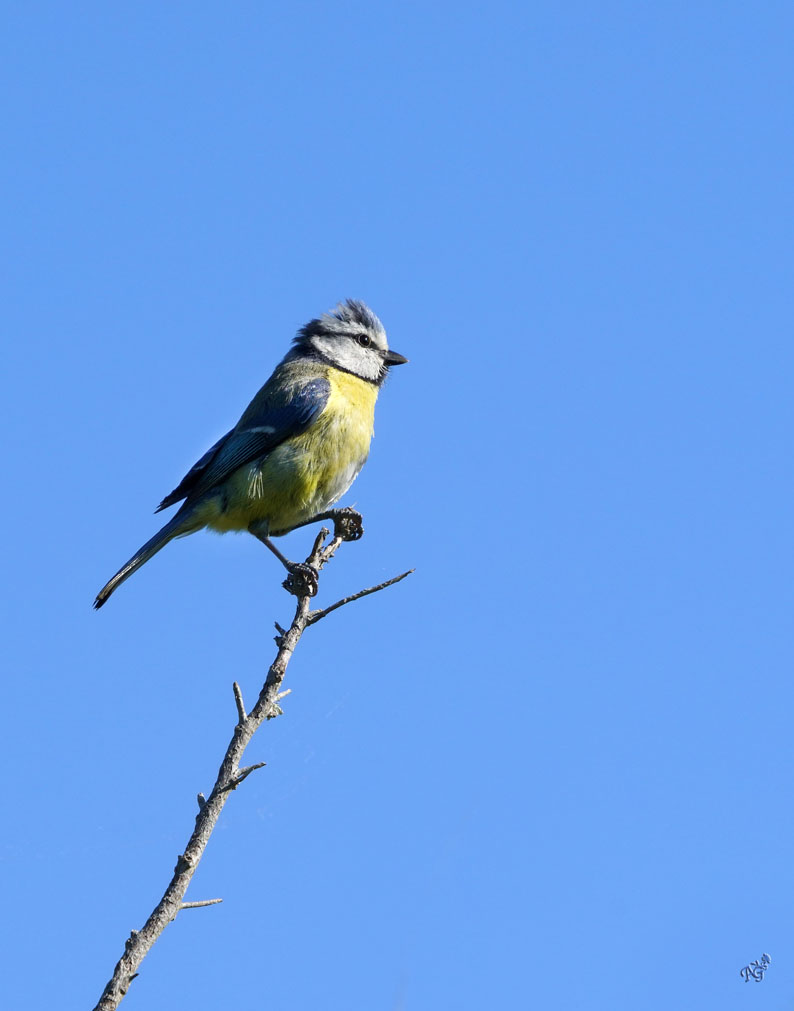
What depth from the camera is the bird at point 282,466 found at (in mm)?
5906

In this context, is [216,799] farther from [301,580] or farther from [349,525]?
[349,525]

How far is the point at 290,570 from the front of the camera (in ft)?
17.8

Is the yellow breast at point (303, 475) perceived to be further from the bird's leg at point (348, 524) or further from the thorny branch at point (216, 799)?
the thorny branch at point (216, 799)

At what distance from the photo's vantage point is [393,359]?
6938mm

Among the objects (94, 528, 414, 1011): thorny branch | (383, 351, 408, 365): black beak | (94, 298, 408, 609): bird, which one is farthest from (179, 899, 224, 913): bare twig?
(383, 351, 408, 365): black beak

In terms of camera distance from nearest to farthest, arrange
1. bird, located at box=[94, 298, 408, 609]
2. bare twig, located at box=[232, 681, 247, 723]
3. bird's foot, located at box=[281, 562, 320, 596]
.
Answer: bare twig, located at box=[232, 681, 247, 723] → bird's foot, located at box=[281, 562, 320, 596] → bird, located at box=[94, 298, 408, 609]

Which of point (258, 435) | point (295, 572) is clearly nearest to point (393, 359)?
point (258, 435)

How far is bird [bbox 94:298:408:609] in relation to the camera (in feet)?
19.4

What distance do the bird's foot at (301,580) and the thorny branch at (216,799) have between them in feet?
0.92

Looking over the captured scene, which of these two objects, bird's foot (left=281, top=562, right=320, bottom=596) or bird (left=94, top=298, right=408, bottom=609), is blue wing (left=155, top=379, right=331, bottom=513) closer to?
bird (left=94, top=298, right=408, bottom=609)

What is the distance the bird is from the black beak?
496 millimetres

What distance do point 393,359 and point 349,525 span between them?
5.46ft

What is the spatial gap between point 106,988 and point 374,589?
1.58 metres

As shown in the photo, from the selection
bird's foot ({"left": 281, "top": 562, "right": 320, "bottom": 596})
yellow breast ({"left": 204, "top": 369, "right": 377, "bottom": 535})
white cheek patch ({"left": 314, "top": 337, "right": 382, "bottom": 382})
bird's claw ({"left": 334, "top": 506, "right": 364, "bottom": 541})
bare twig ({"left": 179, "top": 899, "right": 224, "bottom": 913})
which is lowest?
bare twig ({"left": 179, "top": 899, "right": 224, "bottom": 913})
